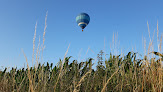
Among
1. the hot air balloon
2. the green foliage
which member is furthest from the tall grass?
the hot air balloon

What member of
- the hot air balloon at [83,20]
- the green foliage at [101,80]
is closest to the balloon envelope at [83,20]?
the hot air balloon at [83,20]

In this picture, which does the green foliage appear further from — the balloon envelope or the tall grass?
the balloon envelope

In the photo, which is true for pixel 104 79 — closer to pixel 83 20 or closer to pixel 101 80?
pixel 101 80

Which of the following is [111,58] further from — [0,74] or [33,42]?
[0,74]

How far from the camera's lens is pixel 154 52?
2.96 metres

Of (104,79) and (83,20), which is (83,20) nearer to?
(83,20)

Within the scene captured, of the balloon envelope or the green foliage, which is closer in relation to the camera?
the green foliage

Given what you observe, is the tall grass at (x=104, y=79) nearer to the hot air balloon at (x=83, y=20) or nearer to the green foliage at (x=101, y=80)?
the green foliage at (x=101, y=80)

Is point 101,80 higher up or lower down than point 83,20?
lower down

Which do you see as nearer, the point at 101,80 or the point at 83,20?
the point at 101,80

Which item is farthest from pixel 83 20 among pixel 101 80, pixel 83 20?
pixel 101 80

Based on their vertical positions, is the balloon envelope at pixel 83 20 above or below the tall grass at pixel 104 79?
above

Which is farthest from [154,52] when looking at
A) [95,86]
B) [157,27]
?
[95,86]

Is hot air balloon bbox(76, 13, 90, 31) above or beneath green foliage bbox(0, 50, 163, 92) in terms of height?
above
